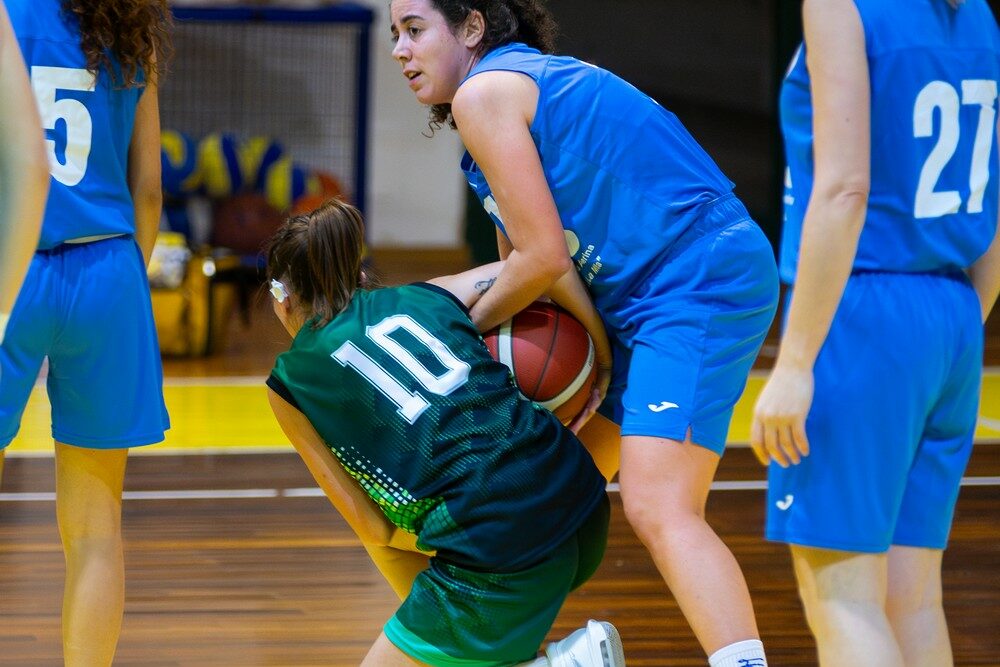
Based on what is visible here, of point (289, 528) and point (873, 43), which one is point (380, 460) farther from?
point (289, 528)

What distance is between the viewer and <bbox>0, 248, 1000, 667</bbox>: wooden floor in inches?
128

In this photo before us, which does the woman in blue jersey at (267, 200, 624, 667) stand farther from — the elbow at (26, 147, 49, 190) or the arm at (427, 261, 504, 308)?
the elbow at (26, 147, 49, 190)

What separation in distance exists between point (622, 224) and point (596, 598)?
149cm

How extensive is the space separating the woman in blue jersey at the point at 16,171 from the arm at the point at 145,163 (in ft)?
3.39

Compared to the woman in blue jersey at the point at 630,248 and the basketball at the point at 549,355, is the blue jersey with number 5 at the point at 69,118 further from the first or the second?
the basketball at the point at 549,355

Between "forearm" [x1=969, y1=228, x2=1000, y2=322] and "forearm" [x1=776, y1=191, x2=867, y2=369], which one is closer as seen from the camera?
"forearm" [x1=776, y1=191, x2=867, y2=369]

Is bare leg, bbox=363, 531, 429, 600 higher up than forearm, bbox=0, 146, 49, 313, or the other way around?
forearm, bbox=0, 146, 49, 313

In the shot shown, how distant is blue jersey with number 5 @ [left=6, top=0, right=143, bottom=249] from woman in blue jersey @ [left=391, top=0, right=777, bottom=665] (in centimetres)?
56

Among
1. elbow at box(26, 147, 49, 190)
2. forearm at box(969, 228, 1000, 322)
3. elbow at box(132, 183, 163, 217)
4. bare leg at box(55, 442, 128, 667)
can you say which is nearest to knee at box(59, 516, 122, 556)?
bare leg at box(55, 442, 128, 667)

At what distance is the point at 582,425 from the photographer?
8.73ft

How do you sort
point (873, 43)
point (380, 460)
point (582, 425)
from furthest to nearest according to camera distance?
1. point (582, 425)
2. point (380, 460)
3. point (873, 43)

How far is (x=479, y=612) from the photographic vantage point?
2.22 meters

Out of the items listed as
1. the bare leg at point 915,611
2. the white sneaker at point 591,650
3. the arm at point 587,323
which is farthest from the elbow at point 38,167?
the bare leg at point 915,611

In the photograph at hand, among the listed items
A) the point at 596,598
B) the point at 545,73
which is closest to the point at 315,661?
the point at 596,598
